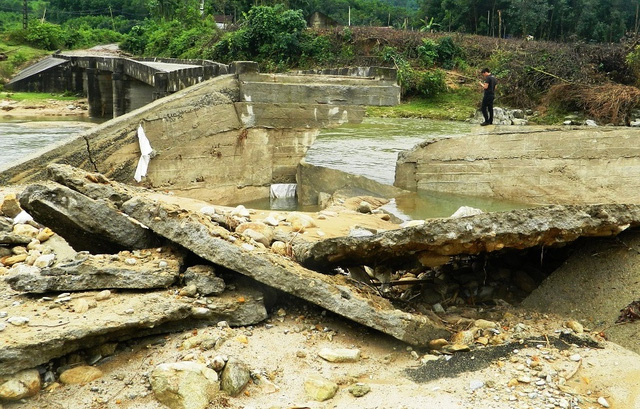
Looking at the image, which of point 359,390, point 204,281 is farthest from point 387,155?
point 359,390

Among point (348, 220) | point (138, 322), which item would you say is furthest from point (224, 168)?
point (138, 322)

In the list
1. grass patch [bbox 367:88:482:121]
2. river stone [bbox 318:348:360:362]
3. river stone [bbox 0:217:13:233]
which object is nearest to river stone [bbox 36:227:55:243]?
river stone [bbox 0:217:13:233]

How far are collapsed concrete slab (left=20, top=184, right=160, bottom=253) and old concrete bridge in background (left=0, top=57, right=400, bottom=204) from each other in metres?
4.30

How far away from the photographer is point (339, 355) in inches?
173

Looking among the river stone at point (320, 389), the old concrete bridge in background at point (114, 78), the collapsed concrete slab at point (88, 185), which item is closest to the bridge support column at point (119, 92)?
the old concrete bridge in background at point (114, 78)

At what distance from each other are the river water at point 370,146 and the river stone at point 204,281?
504cm

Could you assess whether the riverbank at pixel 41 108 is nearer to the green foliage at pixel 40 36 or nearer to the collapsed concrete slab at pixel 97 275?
the green foliage at pixel 40 36

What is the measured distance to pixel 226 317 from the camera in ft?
15.3

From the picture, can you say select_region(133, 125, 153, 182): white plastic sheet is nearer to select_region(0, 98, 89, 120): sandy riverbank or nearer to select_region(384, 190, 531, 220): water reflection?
select_region(384, 190, 531, 220): water reflection

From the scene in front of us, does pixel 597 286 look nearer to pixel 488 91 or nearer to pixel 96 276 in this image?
pixel 96 276

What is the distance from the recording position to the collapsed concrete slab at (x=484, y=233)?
15.3 feet

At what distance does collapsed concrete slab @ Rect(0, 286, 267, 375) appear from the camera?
3826mm

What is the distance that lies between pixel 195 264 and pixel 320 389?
1.58 m

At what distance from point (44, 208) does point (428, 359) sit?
300 cm
